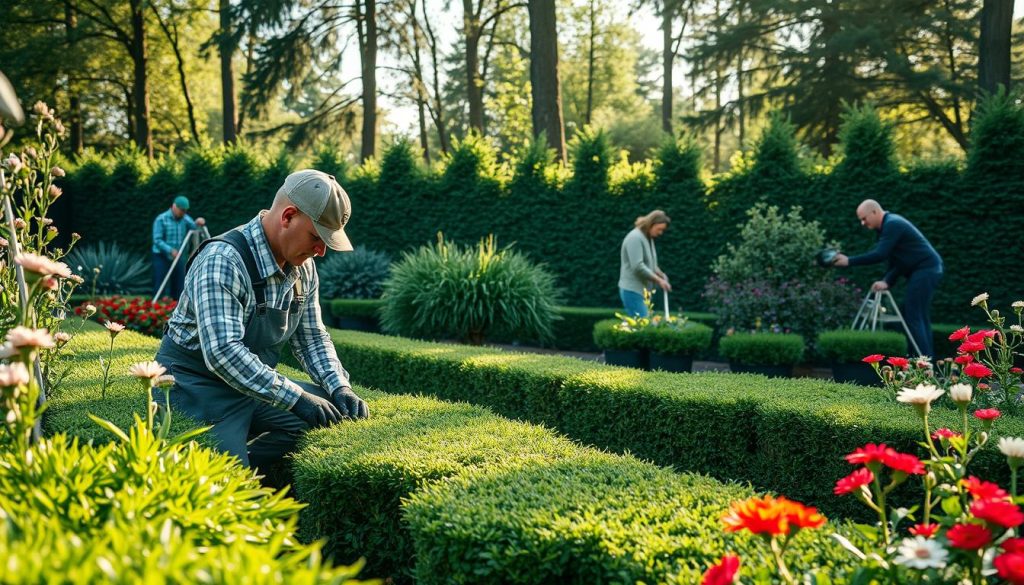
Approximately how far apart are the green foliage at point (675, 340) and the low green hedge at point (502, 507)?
475 centimetres

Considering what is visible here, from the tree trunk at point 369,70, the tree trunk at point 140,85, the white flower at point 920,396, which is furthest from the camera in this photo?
the tree trunk at point 140,85

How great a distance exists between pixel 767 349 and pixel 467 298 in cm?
349

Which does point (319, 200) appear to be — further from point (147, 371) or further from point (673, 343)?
point (673, 343)

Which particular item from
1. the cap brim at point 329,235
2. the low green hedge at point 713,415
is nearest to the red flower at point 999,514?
the low green hedge at point 713,415

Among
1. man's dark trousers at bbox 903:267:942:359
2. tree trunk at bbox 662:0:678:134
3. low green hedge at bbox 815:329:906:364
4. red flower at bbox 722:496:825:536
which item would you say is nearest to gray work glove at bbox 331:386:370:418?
red flower at bbox 722:496:825:536

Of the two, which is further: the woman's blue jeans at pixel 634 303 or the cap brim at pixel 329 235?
the woman's blue jeans at pixel 634 303

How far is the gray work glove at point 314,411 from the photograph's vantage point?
317 cm

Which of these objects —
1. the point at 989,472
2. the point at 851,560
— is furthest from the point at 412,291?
the point at 851,560

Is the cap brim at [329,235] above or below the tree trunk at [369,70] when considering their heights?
below

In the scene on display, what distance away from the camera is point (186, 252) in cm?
1284

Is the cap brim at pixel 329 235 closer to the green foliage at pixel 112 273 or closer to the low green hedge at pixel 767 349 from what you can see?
the low green hedge at pixel 767 349

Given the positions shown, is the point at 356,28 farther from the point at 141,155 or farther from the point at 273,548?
the point at 273,548

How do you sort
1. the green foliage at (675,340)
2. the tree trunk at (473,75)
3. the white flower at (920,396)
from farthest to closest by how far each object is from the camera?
the tree trunk at (473,75) → the green foliage at (675,340) → the white flower at (920,396)

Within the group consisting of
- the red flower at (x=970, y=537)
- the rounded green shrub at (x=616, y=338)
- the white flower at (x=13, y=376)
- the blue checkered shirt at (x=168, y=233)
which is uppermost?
the blue checkered shirt at (x=168, y=233)
